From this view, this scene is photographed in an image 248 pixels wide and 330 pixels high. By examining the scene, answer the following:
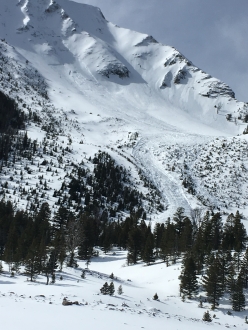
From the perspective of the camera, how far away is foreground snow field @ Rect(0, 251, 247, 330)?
61.0 feet

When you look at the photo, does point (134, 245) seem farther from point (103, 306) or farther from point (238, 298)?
point (103, 306)

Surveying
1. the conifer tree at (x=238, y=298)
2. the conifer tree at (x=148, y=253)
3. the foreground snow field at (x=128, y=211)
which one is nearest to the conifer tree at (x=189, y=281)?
the foreground snow field at (x=128, y=211)

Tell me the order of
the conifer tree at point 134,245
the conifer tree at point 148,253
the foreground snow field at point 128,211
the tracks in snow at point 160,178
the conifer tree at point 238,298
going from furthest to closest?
the tracks in snow at point 160,178
the conifer tree at point 134,245
the conifer tree at point 148,253
the conifer tree at point 238,298
the foreground snow field at point 128,211

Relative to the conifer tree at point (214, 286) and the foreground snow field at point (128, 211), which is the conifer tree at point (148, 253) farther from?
the conifer tree at point (214, 286)

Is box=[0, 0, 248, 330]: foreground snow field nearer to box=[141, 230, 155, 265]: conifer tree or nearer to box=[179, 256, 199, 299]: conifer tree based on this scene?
box=[179, 256, 199, 299]: conifer tree

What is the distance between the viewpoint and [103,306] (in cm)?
2588

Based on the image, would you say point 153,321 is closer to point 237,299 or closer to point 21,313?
point 21,313

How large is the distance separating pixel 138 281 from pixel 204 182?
90.5m

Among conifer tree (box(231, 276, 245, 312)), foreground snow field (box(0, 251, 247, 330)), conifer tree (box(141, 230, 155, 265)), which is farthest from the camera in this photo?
conifer tree (box(141, 230, 155, 265))

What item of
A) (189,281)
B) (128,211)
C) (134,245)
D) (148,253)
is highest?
(128,211)

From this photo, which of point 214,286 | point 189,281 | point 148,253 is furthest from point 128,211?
point 214,286

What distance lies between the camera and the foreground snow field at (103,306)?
18.6 m

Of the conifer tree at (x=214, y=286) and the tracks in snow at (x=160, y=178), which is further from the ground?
the tracks in snow at (x=160, y=178)

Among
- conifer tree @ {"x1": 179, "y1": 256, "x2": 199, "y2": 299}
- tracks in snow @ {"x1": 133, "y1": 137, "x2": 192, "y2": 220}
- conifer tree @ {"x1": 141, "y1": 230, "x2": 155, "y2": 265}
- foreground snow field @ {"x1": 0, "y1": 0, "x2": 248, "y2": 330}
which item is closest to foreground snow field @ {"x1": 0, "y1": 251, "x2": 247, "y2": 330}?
foreground snow field @ {"x1": 0, "y1": 0, "x2": 248, "y2": 330}
